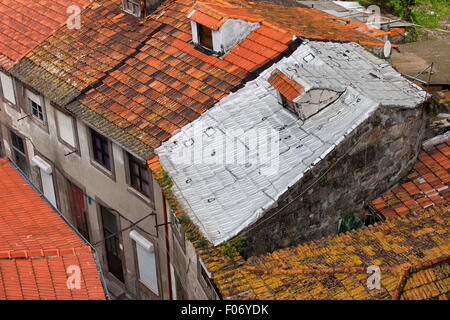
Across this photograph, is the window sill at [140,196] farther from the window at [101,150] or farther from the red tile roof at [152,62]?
the red tile roof at [152,62]

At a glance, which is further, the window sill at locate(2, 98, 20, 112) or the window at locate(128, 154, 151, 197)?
the window sill at locate(2, 98, 20, 112)

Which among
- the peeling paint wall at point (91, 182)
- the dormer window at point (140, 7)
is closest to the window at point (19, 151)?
the peeling paint wall at point (91, 182)

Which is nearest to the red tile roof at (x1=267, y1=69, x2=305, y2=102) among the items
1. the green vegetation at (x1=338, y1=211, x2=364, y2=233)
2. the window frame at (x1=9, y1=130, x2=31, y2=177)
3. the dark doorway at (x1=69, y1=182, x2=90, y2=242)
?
the green vegetation at (x1=338, y1=211, x2=364, y2=233)

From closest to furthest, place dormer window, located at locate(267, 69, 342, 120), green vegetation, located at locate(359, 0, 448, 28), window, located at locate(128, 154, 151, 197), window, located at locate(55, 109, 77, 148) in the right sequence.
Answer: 1. dormer window, located at locate(267, 69, 342, 120)
2. window, located at locate(128, 154, 151, 197)
3. window, located at locate(55, 109, 77, 148)
4. green vegetation, located at locate(359, 0, 448, 28)

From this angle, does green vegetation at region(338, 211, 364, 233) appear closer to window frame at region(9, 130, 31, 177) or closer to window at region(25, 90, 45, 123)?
window at region(25, 90, 45, 123)

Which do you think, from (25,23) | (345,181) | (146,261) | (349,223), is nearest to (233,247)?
Result: (345,181)

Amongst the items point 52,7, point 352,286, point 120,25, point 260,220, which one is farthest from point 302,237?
point 52,7
